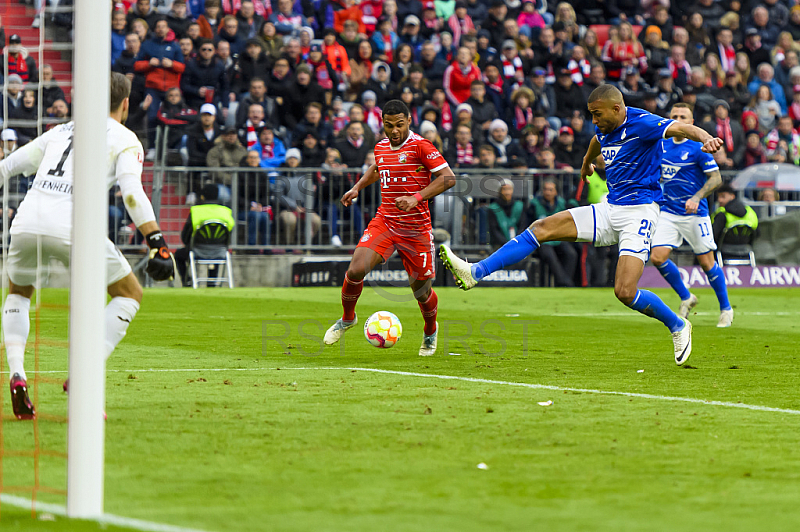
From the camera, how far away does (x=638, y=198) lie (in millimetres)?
8945

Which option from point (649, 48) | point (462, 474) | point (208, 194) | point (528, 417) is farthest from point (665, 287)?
point (462, 474)

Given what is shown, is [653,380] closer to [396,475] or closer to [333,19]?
[396,475]

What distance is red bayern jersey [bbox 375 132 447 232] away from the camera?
381 inches

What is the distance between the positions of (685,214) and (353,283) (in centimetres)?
481

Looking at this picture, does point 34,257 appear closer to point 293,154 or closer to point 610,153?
point 610,153

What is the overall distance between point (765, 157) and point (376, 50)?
783 centimetres

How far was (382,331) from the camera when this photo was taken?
9672 mm

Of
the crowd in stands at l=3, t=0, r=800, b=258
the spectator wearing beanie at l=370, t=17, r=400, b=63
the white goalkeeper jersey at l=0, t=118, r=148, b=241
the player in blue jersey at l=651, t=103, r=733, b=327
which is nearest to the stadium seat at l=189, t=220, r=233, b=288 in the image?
the crowd in stands at l=3, t=0, r=800, b=258

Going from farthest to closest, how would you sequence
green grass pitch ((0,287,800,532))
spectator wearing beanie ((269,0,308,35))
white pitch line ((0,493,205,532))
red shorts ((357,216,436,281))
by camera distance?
1. spectator wearing beanie ((269,0,308,35))
2. red shorts ((357,216,436,281))
3. green grass pitch ((0,287,800,532))
4. white pitch line ((0,493,205,532))

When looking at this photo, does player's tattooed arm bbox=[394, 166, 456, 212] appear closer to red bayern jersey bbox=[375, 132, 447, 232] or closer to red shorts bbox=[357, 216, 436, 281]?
red bayern jersey bbox=[375, 132, 447, 232]

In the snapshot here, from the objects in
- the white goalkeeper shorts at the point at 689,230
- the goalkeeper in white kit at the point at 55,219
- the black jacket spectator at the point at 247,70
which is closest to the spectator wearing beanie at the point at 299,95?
the black jacket spectator at the point at 247,70

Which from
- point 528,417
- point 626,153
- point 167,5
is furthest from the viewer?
point 167,5

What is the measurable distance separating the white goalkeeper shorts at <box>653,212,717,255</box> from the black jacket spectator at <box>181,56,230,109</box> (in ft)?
31.6

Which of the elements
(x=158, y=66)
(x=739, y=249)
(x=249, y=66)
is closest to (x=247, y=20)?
(x=249, y=66)
